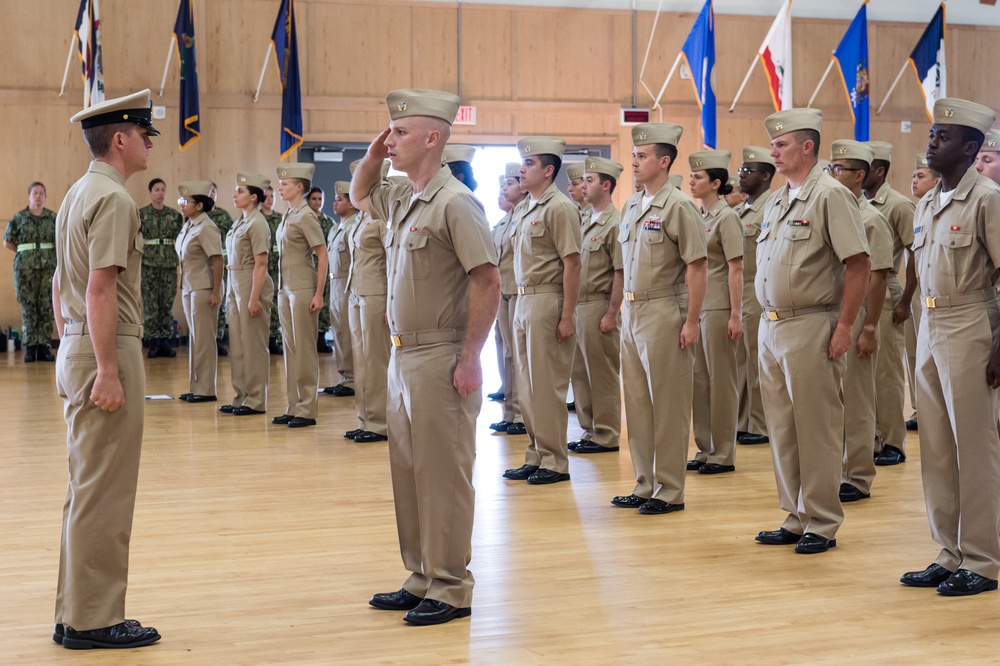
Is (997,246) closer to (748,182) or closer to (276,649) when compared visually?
(276,649)

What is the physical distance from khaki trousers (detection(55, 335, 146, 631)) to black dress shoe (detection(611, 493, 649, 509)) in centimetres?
256

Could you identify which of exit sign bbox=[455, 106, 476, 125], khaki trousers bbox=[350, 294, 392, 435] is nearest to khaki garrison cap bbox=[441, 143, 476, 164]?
khaki trousers bbox=[350, 294, 392, 435]

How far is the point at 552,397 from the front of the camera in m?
5.85

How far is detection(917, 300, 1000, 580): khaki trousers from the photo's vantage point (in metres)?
3.72

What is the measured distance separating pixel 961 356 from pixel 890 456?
270 centimetres

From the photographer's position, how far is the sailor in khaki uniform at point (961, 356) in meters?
3.71

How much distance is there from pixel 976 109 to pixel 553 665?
239 cm

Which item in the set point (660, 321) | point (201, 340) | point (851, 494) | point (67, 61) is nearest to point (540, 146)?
point (660, 321)

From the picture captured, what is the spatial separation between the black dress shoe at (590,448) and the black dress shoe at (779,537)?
236 cm

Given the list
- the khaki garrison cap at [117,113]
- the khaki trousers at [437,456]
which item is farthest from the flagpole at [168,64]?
the khaki trousers at [437,456]

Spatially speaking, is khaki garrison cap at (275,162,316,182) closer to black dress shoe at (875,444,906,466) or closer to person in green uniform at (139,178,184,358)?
black dress shoe at (875,444,906,466)

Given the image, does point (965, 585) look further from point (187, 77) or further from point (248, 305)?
point (187, 77)

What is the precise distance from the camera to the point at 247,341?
323 inches

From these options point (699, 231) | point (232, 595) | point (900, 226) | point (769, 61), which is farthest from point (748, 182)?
point (769, 61)
